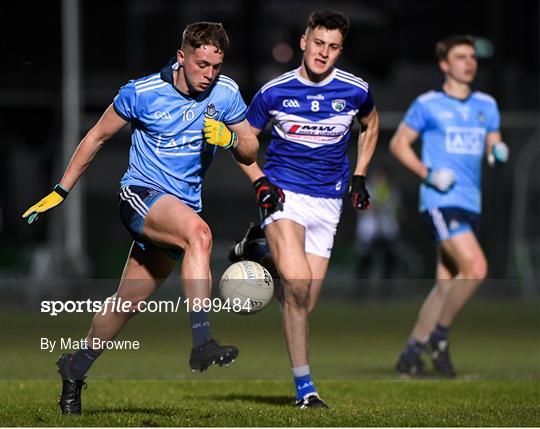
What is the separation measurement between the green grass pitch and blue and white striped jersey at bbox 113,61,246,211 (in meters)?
0.85

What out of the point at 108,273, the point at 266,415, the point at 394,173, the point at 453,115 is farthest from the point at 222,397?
the point at 394,173

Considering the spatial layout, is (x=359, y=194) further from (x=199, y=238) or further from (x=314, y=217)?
(x=199, y=238)

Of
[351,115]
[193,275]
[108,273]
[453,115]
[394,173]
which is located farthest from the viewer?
[394,173]

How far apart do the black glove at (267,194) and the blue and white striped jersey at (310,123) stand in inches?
10.5

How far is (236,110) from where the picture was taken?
27.9 ft

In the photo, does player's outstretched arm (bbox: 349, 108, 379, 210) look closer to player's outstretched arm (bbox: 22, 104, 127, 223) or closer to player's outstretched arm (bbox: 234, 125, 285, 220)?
player's outstretched arm (bbox: 234, 125, 285, 220)

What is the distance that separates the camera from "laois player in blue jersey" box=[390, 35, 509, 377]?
37.7 ft

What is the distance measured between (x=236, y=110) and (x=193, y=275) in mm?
1275

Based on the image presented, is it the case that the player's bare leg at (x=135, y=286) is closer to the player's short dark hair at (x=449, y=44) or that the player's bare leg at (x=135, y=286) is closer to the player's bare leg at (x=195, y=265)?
the player's bare leg at (x=195, y=265)

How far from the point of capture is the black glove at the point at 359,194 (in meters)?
9.57

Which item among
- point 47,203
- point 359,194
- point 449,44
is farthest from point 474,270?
point 47,203

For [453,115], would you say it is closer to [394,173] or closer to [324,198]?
[324,198]

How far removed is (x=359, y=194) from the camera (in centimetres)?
958

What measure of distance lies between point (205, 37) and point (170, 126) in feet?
1.95
